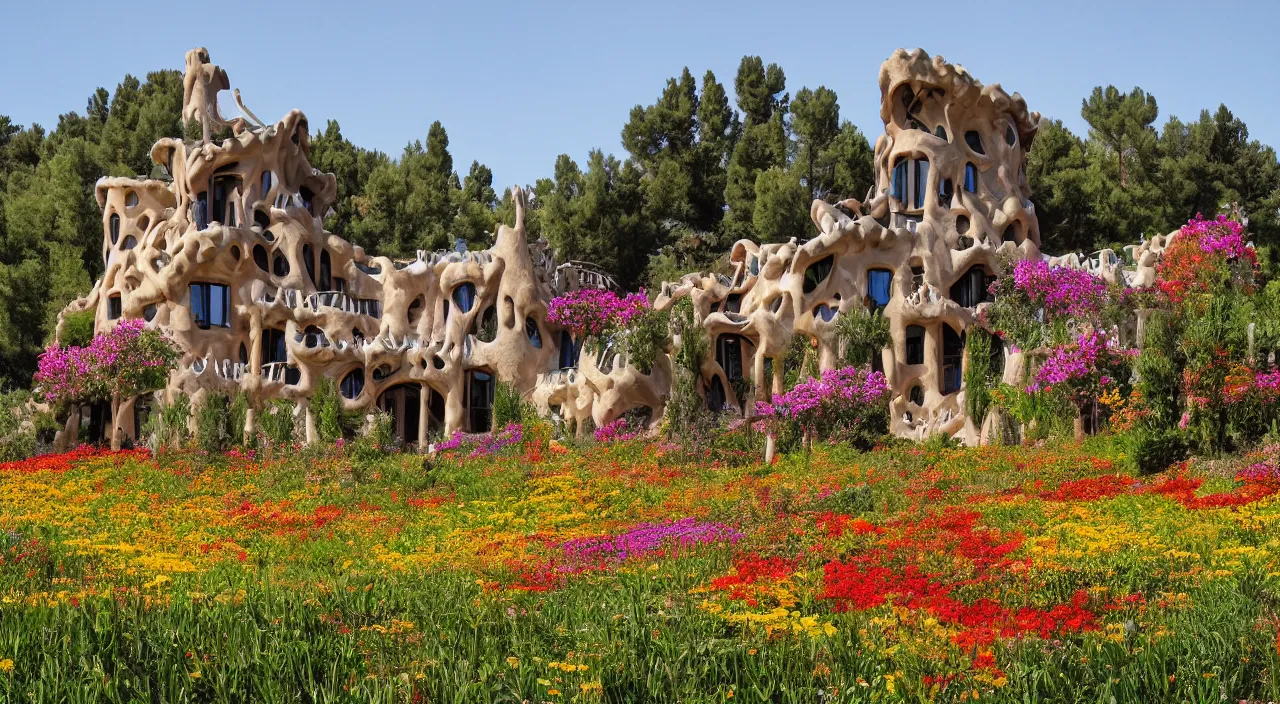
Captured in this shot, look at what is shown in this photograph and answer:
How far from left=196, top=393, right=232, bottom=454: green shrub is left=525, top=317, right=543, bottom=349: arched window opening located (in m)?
12.1

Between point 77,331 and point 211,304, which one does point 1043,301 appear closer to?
point 211,304

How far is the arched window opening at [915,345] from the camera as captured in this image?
45.3 m

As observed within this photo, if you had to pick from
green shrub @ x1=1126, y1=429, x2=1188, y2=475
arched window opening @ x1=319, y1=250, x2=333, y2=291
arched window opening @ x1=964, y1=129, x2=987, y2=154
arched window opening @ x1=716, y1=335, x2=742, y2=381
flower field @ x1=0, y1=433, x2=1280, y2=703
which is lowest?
flower field @ x1=0, y1=433, x2=1280, y2=703

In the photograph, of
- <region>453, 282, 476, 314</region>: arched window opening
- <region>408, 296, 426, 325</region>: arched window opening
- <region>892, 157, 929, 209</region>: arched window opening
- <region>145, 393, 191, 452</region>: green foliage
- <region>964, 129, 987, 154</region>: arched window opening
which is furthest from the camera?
<region>408, 296, 426, 325</region>: arched window opening

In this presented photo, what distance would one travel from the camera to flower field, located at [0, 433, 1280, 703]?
11117mm

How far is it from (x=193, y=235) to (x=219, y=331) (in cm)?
377

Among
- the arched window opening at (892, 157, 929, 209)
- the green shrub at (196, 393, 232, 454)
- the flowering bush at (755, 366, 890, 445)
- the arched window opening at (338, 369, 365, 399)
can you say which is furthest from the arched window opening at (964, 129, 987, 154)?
the green shrub at (196, 393, 232, 454)

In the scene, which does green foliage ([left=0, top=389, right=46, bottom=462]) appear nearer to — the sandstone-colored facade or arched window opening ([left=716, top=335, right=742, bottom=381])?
the sandstone-colored facade

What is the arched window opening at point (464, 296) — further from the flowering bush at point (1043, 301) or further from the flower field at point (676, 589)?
the flowering bush at point (1043, 301)

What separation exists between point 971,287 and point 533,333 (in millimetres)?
16953

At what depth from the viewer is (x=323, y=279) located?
5172 centimetres

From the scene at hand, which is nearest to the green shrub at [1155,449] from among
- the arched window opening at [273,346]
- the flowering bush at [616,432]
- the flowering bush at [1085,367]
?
the flowering bush at [1085,367]

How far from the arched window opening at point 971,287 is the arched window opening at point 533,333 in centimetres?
1594

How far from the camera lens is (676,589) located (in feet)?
52.6
